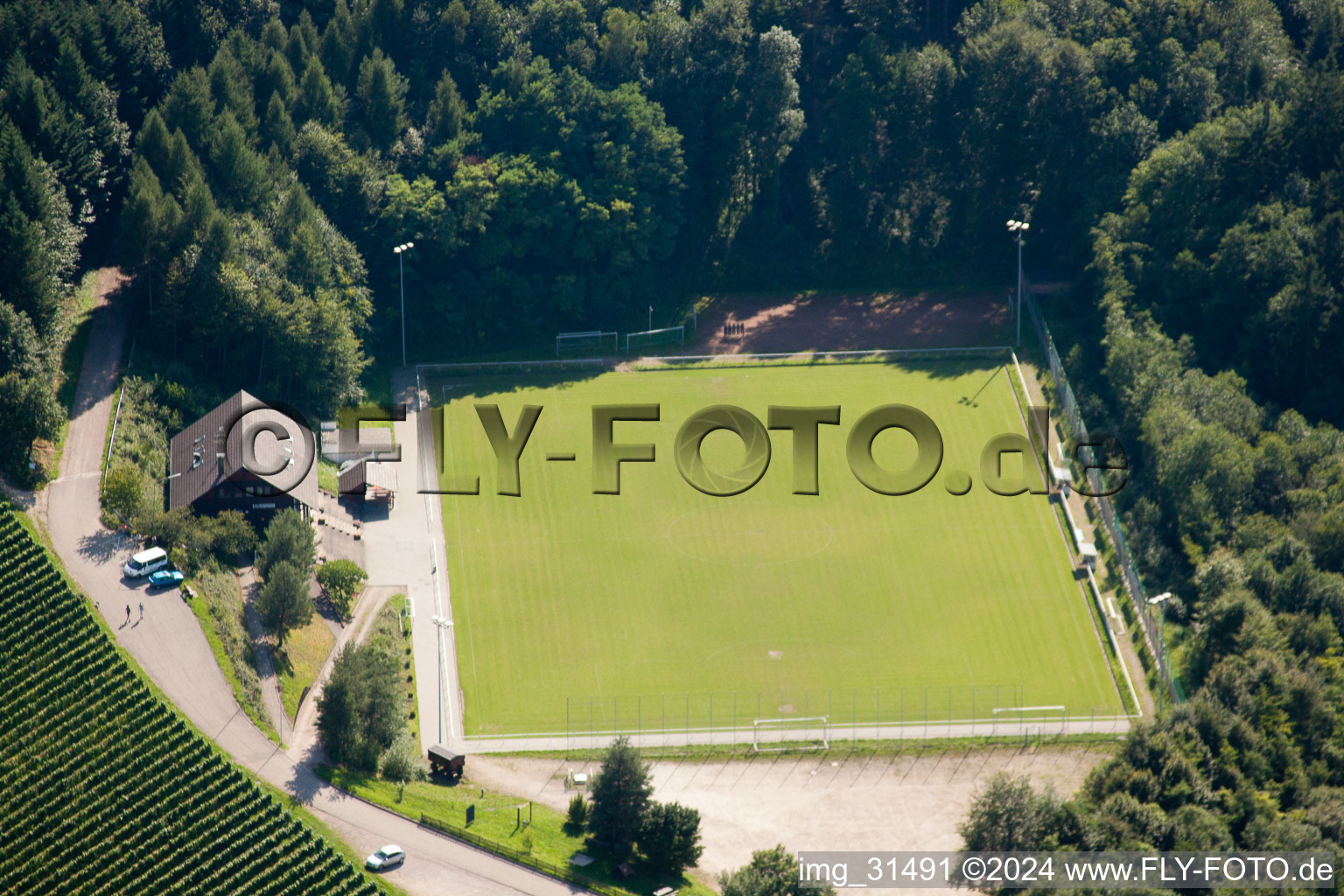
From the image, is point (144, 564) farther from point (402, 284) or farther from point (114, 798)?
point (402, 284)

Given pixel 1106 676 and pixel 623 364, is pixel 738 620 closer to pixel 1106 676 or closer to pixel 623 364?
pixel 1106 676

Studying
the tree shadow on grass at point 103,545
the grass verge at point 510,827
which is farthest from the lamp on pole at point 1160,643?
the tree shadow on grass at point 103,545

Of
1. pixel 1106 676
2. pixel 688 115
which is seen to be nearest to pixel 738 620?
pixel 1106 676

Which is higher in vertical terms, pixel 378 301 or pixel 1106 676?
pixel 378 301

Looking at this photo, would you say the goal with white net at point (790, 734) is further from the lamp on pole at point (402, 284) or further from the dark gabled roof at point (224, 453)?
the lamp on pole at point (402, 284)

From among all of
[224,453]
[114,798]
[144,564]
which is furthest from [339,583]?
[114,798]

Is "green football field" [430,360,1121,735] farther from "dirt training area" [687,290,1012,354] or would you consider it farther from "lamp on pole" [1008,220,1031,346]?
"dirt training area" [687,290,1012,354]

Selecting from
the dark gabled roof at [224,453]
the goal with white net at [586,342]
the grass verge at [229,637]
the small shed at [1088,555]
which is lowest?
the grass verge at [229,637]
